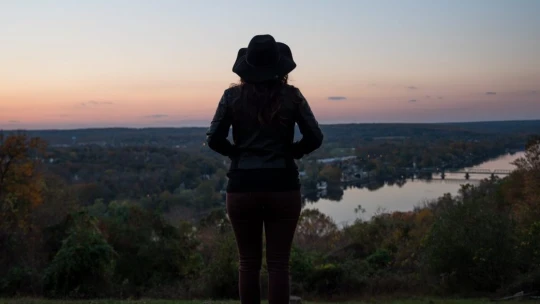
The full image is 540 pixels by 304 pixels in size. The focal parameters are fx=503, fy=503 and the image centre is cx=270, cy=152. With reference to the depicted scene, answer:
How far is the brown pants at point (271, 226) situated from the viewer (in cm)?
295

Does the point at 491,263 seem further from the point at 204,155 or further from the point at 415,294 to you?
the point at 204,155

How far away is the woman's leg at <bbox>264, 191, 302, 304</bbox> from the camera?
297 centimetres

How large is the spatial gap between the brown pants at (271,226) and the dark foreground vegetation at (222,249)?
11275mm

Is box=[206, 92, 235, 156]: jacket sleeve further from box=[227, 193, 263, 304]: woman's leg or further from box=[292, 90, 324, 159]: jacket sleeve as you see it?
box=[292, 90, 324, 159]: jacket sleeve

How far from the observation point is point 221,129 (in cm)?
302

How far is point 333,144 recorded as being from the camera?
54594mm

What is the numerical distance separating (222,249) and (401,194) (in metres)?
48.4

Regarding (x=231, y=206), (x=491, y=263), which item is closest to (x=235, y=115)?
(x=231, y=206)

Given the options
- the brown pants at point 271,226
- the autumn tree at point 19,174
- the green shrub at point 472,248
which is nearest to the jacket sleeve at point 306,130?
the brown pants at point 271,226

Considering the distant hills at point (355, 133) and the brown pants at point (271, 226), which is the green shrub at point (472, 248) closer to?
the brown pants at point (271, 226)

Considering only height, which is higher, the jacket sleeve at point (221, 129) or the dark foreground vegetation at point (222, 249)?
the jacket sleeve at point (221, 129)

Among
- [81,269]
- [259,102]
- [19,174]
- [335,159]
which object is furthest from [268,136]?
[335,159]

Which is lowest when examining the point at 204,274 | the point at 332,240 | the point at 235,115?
the point at 332,240

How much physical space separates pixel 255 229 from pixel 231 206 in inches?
8.2
